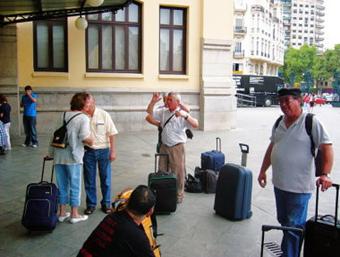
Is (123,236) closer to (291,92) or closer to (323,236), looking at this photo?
(323,236)

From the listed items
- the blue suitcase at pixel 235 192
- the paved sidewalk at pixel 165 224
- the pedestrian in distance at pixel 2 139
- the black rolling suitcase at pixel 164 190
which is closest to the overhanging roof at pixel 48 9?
the pedestrian in distance at pixel 2 139

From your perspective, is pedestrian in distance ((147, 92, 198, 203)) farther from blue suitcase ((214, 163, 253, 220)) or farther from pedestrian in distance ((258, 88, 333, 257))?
pedestrian in distance ((258, 88, 333, 257))

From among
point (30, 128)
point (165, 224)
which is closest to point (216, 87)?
point (30, 128)

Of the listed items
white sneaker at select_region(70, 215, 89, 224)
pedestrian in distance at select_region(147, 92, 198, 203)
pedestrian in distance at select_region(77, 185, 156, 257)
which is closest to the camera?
pedestrian in distance at select_region(77, 185, 156, 257)

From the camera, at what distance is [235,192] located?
5.83 metres

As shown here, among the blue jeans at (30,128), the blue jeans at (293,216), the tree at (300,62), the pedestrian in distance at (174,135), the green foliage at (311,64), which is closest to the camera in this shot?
the blue jeans at (293,216)

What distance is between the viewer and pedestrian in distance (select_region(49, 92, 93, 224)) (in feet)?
17.7

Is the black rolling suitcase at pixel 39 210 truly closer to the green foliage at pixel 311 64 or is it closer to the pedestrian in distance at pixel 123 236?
the pedestrian in distance at pixel 123 236

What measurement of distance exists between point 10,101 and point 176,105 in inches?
377

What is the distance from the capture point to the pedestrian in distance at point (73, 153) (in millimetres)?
5410

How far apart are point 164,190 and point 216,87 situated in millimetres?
11322

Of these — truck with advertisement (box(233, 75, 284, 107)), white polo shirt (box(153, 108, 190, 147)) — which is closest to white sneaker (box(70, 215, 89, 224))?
Result: white polo shirt (box(153, 108, 190, 147))

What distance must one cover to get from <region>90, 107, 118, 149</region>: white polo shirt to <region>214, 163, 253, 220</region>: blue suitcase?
1753 mm

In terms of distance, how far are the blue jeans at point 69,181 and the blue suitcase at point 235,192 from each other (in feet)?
6.67
